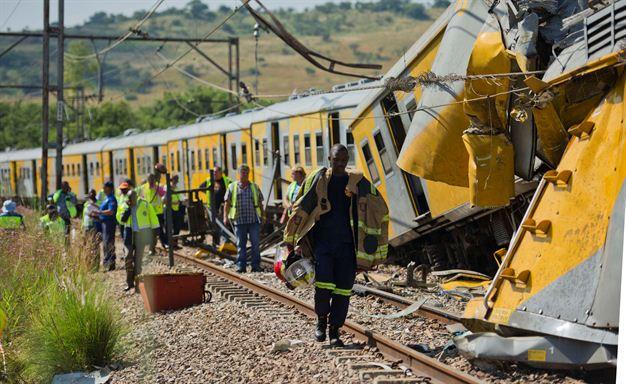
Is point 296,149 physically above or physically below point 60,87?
below

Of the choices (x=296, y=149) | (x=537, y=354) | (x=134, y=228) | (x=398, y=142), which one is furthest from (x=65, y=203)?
(x=537, y=354)

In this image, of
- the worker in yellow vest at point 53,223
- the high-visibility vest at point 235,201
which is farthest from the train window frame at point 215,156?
the high-visibility vest at point 235,201

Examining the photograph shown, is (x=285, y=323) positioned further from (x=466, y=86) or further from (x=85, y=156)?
(x=85, y=156)

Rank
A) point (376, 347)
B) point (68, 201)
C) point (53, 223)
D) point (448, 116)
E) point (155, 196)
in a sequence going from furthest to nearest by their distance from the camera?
point (68, 201), point (155, 196), point (53, 223), point (448, 116), point (376, 347)

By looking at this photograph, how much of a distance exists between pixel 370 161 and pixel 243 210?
2.71 m

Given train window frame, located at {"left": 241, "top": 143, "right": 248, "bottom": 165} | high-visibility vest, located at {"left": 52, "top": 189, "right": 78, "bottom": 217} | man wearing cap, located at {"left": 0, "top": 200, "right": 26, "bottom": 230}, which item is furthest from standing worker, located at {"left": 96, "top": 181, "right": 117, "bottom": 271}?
train window frame, located at {"left": 241, "top": 143, "right": 248, "bottom": 165}

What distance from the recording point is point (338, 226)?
31.5ft

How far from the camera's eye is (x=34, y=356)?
33.6ft

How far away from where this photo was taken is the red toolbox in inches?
532

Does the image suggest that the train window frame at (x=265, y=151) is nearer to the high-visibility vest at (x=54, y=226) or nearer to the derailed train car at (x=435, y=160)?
the high-visibility vest at (x=54, y=226)

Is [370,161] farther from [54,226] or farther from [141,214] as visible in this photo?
[54,226]

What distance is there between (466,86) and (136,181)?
29290 millimetres

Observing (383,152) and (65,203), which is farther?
(65,203)

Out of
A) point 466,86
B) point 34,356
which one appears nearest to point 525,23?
point 466,86
